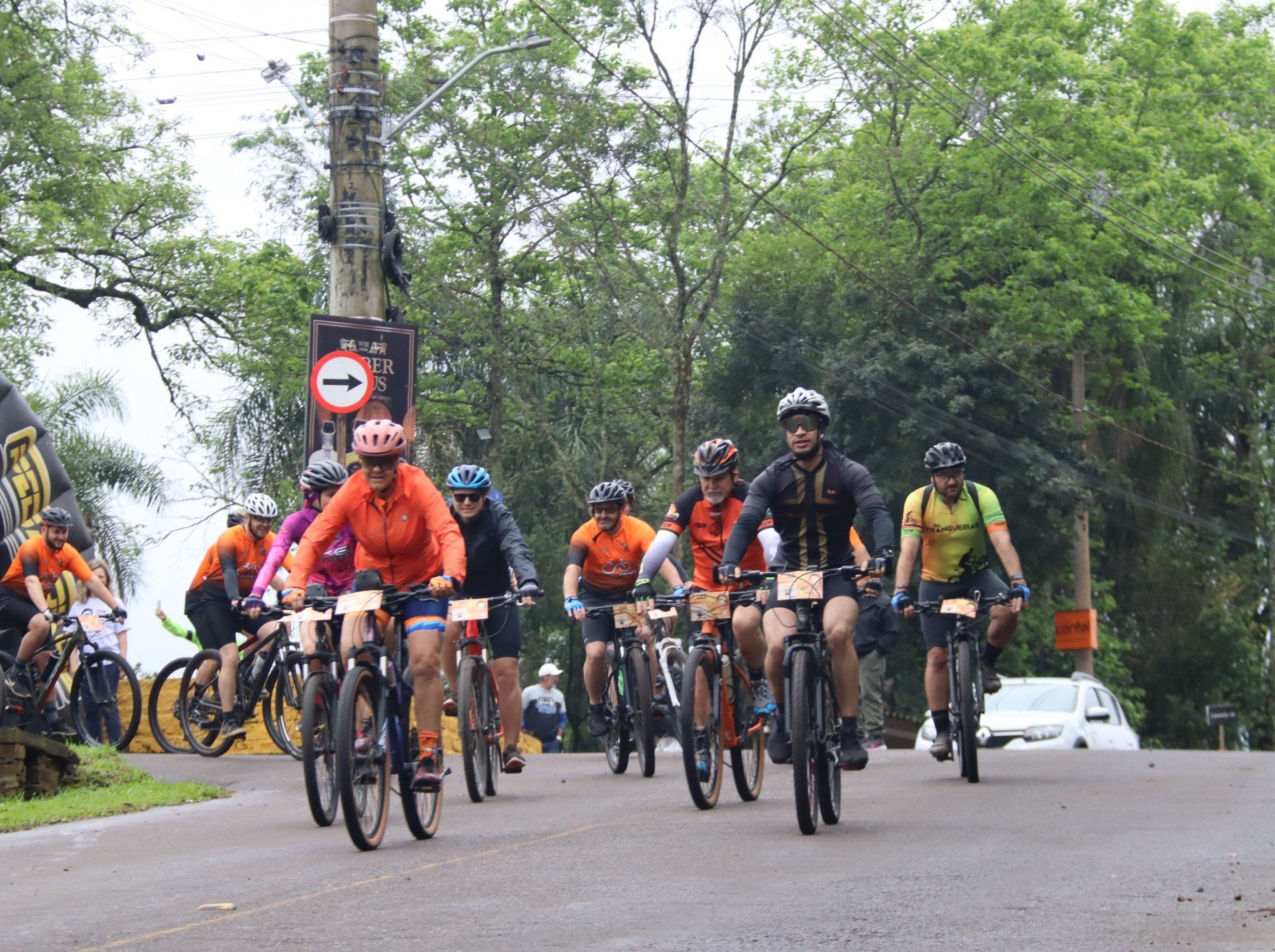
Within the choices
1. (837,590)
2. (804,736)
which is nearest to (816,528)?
(837,590)

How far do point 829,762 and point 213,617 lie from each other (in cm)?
726

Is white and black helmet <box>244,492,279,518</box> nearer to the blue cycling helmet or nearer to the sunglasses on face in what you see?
the blue cycling helmet

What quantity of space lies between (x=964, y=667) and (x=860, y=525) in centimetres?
1916

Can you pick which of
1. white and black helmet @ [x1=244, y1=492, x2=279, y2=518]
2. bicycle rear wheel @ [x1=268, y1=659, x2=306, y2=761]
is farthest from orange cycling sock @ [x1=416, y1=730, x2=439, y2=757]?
bicycle rear wheel @ [x1=268, y1=659, x2=306, y2=761]

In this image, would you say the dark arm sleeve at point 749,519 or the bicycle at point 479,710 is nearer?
the dark arm sleeve at point 749,519

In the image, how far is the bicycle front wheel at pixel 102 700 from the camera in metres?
15.4

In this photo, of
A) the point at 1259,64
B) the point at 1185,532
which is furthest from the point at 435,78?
the point at 1259,64

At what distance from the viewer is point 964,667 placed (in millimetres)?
12266

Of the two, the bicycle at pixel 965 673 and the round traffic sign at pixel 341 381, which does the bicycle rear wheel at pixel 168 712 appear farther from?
the bicycle at pixel 965 673

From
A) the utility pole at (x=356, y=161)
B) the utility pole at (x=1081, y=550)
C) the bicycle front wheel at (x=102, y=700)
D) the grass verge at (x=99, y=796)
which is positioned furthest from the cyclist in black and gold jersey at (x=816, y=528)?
the utility pole at (x=1081, y=550)

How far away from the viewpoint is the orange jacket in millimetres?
9133

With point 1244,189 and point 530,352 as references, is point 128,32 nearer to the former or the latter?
point 530,352

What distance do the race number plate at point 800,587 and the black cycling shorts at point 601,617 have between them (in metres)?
3.66

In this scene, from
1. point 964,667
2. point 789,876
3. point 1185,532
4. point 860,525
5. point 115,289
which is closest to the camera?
point 789,876
